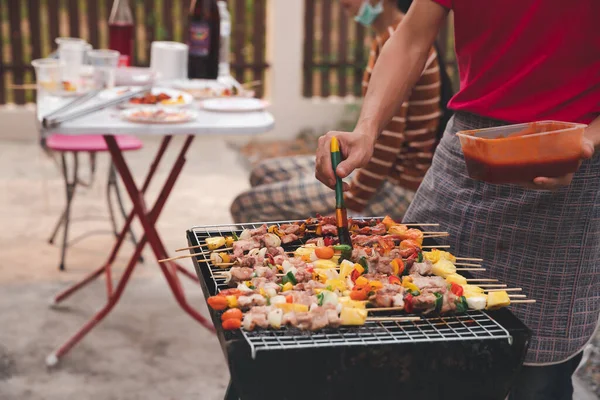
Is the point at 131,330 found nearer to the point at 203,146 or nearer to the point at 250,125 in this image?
the point at 250,125

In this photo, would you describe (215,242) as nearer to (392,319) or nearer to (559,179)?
(392,319)

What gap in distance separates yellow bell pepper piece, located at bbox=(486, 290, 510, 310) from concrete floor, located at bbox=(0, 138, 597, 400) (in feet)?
6.11

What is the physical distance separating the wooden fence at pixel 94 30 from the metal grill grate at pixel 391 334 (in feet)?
20.6

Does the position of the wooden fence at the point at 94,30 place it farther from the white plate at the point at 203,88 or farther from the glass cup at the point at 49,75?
the glass cup at the point at 49,75

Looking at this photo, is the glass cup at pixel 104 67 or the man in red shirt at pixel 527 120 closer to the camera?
the man in red shirt at pixel 527 120

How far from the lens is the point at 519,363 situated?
5.38 ft

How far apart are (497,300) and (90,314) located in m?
2.71

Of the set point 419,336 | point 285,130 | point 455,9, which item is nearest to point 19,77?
point 285,130

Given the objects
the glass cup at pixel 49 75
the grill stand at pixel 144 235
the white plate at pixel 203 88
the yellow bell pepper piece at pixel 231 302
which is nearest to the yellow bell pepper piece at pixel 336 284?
the yellow bell pepper piece at pixel 231 302

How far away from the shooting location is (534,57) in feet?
6.68

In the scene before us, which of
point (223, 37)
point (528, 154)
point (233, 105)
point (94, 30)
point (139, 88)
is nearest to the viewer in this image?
point (528, 154)

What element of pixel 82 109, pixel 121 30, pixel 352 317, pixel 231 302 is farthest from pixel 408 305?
pixel 121 30

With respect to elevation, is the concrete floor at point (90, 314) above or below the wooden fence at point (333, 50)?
below

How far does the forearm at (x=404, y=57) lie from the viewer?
2172mm
